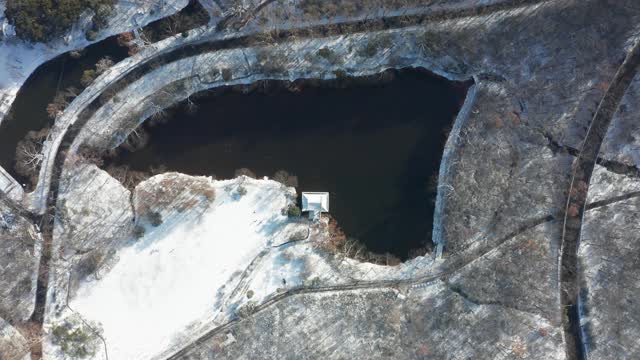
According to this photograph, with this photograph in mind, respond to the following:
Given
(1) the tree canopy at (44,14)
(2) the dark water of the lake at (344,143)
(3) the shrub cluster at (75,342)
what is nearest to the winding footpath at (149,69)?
(3) the shrub cluster at (75,342)

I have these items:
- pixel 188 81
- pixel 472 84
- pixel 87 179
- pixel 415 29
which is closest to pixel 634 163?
pixel 472 84

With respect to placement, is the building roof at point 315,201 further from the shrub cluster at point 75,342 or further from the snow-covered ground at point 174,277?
the shrub cluster at point 75,342

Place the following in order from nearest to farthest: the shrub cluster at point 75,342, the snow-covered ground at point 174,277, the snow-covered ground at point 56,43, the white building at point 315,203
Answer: the shrub cluster at point 75,342 → the snow-covered ground at point 174,277 → the white building at point 315,203 → the snow-covered ground at point 56,43

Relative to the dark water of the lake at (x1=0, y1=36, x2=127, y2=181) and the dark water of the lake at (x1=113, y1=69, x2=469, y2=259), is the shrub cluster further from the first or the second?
the dark water of the lake at (x1=0, y1=36, x2=127, y2=181)

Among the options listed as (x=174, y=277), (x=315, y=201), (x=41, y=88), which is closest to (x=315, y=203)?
(x=315, y=201)

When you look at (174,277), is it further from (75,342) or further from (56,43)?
(56,43)

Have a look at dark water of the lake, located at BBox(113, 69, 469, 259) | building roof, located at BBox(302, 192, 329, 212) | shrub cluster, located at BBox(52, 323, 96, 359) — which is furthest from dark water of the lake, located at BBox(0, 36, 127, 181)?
building roof, located at BBox(302, 192, 329, 212)
